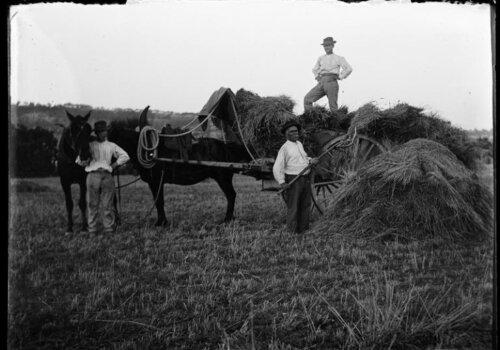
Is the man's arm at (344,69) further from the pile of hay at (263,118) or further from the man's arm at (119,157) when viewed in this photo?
the man's arm at (119,157)

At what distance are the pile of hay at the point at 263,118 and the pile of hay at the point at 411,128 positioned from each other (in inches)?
43.9

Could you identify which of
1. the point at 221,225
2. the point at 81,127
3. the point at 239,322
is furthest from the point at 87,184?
the point at 239,322

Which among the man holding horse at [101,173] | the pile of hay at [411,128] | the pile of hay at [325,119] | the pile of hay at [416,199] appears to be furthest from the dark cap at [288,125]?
the man holding horse at [101,173]

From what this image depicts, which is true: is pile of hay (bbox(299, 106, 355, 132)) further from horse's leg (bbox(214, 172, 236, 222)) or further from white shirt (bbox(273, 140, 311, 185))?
horse's leg (bbox(214, 172, 236, 222))

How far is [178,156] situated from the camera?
708cm

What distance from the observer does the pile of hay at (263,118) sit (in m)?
6.48

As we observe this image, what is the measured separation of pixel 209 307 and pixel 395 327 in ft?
Result: 4.70

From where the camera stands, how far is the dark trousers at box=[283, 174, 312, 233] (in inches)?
247

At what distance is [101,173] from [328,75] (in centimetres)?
404

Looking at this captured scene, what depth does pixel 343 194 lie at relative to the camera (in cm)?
585

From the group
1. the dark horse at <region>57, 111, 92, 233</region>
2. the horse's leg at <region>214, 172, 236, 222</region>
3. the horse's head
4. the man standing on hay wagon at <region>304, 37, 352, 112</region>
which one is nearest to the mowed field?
the dark horse at <region>57, 111, 92, 233</region>

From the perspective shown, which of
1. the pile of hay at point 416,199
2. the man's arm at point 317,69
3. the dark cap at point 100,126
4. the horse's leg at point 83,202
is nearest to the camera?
the pile of hay at point 416,199

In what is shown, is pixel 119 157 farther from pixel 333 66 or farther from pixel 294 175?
pixel 333 66

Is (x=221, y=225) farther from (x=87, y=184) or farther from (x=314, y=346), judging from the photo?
(x=314, y=346)
